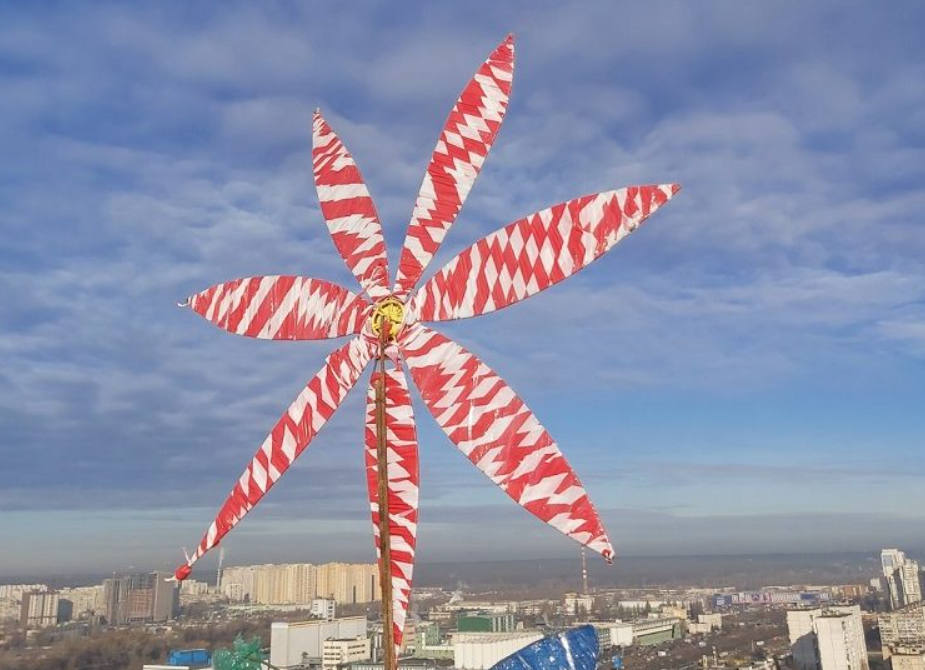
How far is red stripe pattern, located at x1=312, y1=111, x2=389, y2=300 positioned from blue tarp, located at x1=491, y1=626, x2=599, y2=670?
1590mm

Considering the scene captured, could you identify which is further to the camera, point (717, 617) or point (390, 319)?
point (717, 617)

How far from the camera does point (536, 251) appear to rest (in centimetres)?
326

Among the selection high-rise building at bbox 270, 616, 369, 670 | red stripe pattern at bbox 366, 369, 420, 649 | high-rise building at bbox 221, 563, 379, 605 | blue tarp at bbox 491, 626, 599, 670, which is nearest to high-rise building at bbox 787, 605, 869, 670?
high-rise building at bbox 270, 616, 369, 670

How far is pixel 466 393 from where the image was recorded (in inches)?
129

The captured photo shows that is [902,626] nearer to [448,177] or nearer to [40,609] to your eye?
[448,177]

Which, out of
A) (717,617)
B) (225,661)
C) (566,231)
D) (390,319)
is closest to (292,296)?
(390,319)

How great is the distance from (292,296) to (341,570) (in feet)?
254

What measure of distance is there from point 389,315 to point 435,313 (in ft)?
0.71

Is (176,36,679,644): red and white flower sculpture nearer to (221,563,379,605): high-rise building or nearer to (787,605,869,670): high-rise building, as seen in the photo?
(787,605,869,670): high-rise building

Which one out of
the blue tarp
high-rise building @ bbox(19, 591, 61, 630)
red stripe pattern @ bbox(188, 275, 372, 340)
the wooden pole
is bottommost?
high-rise building @ bbox(19, 591, 61, 630)

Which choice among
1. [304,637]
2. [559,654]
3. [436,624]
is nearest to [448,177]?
[559,654]

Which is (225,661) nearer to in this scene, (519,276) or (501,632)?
(519,276)

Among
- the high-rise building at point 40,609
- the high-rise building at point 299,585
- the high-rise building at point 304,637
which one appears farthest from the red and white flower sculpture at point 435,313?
the high-rise building at point 299,585

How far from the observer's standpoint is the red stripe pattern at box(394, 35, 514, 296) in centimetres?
358
